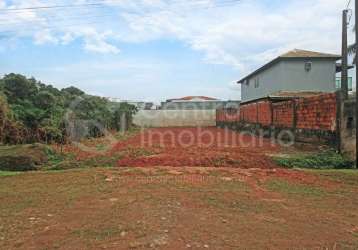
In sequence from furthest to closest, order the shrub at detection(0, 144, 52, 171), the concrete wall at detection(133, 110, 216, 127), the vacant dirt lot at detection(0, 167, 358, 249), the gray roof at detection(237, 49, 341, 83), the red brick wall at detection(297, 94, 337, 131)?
1. the concrete wall at detection(133, 110, 216, 127)
2. the gray roof at detection(237, 49, 341, 83)
3. the red brick wall at detection(297, 94, 337, 131)
4. the shrub at detection(0, 144, 52, 171)
5. the vacant dirt lot at detection(0, 167, 358, 249)

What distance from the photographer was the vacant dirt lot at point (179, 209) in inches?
120

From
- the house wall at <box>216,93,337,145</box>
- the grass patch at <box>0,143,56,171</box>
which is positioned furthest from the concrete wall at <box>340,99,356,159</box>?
the grass patch at <box>0,143,56,171</box>

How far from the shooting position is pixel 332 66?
24000mm

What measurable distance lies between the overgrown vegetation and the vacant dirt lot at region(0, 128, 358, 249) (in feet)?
3.97

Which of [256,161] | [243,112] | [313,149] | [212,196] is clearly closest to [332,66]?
[243,112]

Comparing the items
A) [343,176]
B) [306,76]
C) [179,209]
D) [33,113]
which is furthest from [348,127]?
[306,76]

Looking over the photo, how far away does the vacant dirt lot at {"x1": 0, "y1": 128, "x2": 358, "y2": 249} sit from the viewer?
304 centimetres

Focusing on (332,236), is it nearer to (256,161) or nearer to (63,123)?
(256,161)

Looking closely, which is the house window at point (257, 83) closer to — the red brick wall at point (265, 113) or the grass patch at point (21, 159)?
the red brick wall at point (265, 113)

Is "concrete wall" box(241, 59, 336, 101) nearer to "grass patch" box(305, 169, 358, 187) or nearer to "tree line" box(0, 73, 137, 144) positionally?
"tree line" box(0, 73, 137, 144)

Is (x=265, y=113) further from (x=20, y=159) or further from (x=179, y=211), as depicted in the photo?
(x=179, y=211)

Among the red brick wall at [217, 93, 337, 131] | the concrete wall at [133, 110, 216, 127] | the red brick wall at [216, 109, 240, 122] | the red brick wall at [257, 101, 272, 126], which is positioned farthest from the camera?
the concrete wall at [133, 110, 216, 127]

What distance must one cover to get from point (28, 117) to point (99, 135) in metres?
5.27

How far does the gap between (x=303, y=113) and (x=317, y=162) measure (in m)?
3.48
